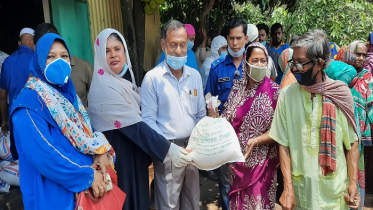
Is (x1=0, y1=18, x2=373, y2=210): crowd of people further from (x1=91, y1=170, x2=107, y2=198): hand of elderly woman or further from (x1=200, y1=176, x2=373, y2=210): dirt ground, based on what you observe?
(x1=200, y1=176, x2=373, y2=210): dirt ground

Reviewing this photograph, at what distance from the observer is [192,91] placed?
8.75 ft

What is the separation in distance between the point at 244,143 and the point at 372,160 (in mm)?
2667

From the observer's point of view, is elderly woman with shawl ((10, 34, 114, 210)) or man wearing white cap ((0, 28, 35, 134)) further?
man wearing white cap ((0, 28, 35, 134))

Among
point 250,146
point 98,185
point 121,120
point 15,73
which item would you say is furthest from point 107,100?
point 15,73

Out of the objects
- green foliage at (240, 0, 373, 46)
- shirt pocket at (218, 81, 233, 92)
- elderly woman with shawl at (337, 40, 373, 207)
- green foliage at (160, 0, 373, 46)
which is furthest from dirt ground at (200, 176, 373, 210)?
green foliage at (240, 0, 373, 46)

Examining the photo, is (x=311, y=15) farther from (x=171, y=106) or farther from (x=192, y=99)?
(x=171, y=106)

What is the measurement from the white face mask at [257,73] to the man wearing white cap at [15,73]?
2.41 m

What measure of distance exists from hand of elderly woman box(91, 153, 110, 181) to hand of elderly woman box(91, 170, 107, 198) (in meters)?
0.06

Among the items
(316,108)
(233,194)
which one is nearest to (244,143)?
(233,194)

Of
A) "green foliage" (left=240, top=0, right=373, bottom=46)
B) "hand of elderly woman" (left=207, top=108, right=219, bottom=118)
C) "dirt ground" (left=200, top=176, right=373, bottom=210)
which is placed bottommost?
"dirt ground" (left=200, top=176, right=373, bottom=210)

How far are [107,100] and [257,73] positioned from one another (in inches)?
44.7

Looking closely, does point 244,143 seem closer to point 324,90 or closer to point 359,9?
point 324,90

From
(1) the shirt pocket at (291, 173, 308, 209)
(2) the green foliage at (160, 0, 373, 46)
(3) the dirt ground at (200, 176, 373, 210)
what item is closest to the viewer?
(1) the shirt pocket at (291, 173, 308, 209)

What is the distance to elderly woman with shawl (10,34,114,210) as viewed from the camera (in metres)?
1.75
